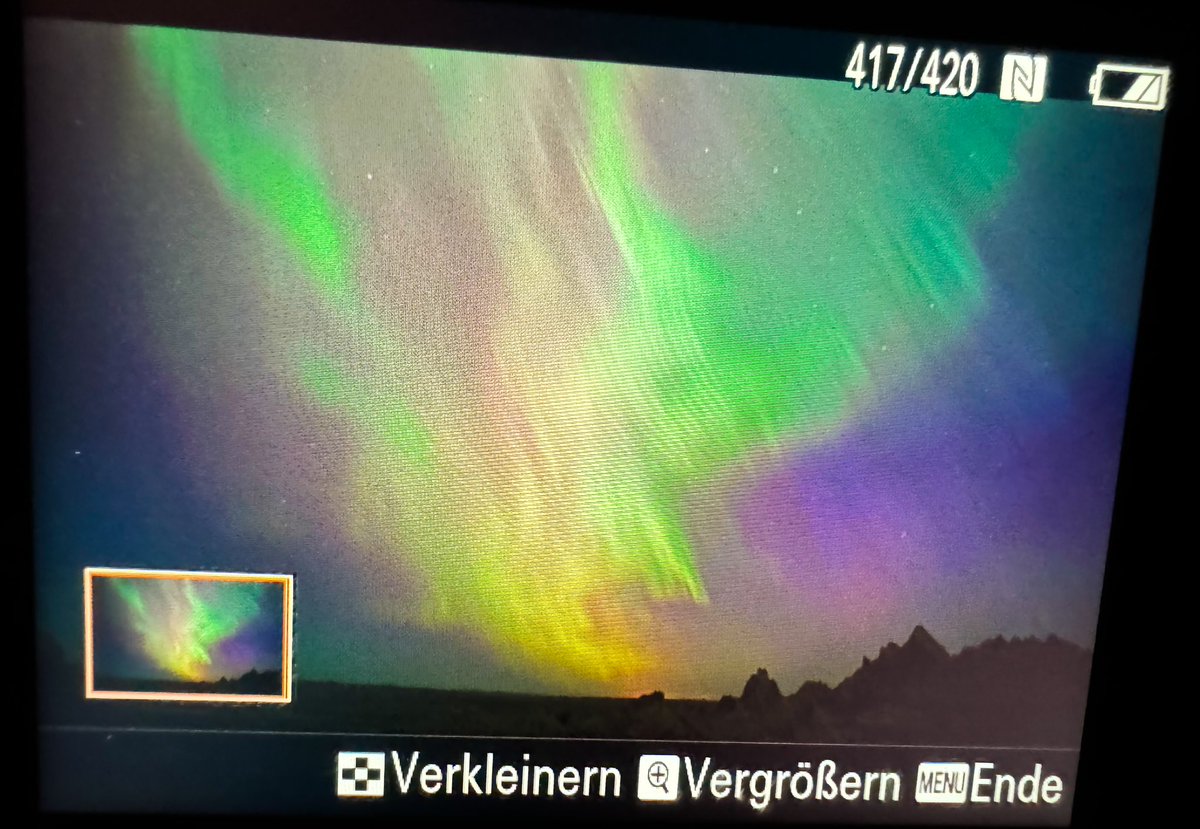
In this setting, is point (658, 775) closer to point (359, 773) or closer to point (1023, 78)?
point (359, 773)

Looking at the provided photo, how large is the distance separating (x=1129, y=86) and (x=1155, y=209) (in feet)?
0.34

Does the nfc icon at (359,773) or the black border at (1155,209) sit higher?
the black border at (1155,209)

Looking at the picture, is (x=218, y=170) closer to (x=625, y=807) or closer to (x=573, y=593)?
(x=573, y=593)

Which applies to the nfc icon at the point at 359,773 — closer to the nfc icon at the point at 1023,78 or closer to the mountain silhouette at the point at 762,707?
the mountain silhouette at the point at 762,707

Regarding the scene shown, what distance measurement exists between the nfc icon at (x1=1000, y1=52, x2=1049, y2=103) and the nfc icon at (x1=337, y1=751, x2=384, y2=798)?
753mm

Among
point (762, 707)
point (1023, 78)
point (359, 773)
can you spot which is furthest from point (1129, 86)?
point (359, 773)

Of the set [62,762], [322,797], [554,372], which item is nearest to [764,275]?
[554,372]

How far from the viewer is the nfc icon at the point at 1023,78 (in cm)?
70

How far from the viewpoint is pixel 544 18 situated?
67cm

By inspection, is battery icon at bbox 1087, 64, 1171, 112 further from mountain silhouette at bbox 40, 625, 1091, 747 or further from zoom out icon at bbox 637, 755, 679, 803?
zoom out icon at bbox 637, 755, 679, 803

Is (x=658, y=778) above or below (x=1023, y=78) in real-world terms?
below

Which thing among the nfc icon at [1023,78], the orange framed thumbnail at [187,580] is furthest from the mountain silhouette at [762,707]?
the nfc icon at [1023,78]

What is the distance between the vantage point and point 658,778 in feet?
2.45

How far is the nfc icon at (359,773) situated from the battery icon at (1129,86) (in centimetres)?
81
